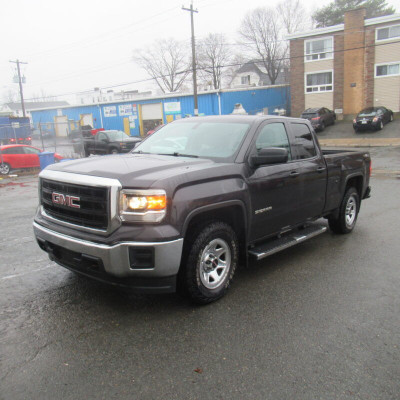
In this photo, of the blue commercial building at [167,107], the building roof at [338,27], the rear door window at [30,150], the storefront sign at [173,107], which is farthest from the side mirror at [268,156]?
the storefront sign at [173,107]

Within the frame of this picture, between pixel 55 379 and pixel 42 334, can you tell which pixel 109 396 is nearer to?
pixel 55 379

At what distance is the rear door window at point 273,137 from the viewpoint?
446 cm

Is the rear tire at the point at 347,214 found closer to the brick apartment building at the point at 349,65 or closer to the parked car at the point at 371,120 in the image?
the parked car at the point at 371,120

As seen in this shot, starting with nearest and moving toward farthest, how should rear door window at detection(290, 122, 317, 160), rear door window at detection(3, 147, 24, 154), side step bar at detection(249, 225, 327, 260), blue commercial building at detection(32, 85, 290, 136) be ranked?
side step bar at detection(249, 225, 327, 260)
rear door window at detection(290, 122, 317, 160)
rear door window at detection(3, 147, 24, 154)
blue commercial building at detection(32, 85, 290, 136)

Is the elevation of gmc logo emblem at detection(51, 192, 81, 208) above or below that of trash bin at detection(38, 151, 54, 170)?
above

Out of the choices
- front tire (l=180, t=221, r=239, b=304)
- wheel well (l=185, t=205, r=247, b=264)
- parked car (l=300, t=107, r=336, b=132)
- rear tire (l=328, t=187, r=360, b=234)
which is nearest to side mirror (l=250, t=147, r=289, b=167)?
wheel well (l=185, t=205, r=247, b=264)

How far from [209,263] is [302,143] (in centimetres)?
233

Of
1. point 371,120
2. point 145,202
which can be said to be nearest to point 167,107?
point 371,120

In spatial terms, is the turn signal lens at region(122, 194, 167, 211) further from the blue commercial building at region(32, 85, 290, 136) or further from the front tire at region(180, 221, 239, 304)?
the blue commercial building at region(32, 85, 290, 136)

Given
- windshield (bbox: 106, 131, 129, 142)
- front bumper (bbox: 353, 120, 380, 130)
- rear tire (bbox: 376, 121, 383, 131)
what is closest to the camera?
windshield (bbox: 106, 131, 129, 142)

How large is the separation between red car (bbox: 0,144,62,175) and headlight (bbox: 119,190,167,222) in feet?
50.4

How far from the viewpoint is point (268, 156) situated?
406 cm

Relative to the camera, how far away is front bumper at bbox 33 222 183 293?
3.22m

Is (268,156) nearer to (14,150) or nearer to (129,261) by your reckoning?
(129,261)
